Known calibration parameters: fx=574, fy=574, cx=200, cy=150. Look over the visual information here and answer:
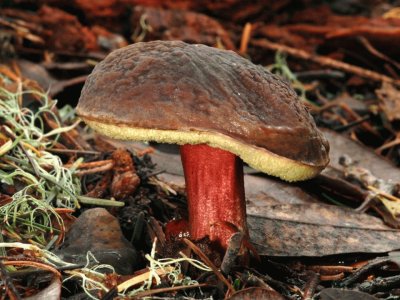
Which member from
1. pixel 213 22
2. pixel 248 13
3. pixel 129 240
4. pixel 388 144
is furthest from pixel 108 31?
pixel 129 240

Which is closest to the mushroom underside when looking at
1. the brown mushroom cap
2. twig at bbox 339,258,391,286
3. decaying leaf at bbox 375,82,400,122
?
the brown mushroom cap

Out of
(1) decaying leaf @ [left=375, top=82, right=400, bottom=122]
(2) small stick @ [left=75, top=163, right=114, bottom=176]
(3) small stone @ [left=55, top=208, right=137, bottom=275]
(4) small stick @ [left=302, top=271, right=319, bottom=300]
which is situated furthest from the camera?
(1) decaying leaf @ [left=375, top=82, right=400, bottom=122]

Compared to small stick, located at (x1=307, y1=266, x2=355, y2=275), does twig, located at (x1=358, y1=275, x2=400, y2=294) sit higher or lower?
higher

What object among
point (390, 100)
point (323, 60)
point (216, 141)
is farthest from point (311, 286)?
point (323, 60)

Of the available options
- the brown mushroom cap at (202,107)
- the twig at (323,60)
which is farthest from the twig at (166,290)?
the twig at (323,60)

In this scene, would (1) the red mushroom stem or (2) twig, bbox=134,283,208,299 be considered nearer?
(2) twig, bbox=134,283,208,299

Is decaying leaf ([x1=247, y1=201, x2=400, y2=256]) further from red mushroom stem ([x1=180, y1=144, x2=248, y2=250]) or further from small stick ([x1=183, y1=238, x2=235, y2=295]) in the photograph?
small stick ([x1=183, y1=238, x2=235, y2=295])

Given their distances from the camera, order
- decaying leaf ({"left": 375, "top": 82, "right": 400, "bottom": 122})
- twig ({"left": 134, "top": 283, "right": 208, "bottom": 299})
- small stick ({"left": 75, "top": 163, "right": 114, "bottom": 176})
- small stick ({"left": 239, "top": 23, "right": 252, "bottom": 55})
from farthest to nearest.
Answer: small stick ({"left": 239, "top": 23, "right": 252, "bottom": 55}), decaying leaf ({"left": 375, "top": 82, "right": 400, "bottom": 122}), small stick ({"left": 75, "top": 163, "right": 114, "bottom": 176}), twig ({"left": 134, "top": 283, "right": 208, "bottom": 299})
